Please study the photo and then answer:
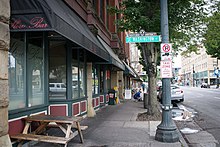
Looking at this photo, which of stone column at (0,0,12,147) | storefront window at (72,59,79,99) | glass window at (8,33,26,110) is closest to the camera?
stone column at (0,0,12,147)

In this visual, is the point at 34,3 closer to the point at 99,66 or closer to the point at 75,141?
the point at 75,141

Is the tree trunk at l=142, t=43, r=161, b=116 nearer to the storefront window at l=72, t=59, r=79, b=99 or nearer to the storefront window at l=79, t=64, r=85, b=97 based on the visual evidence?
the storefront window at l=79, t=64, r=85, b=97

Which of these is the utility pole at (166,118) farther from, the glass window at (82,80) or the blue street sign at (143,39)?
the glass window at (82,80)

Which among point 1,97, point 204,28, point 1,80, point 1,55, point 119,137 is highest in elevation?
point 204,28

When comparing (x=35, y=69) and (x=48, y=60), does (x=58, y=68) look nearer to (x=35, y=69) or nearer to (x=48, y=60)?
(x=48, y=60)

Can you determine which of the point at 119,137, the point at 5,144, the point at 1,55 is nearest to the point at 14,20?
the point at 1,55

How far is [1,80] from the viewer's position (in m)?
3.91

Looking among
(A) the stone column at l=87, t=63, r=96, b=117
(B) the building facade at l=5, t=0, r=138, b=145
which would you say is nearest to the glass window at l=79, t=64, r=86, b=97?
(B) the building facade at l=5, t=0, r=138, b=145

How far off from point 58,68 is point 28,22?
15.4 ft

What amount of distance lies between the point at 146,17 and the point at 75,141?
6392 millimetres

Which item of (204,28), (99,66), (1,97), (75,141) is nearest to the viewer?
(1,97)

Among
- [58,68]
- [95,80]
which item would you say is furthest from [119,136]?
[95,80]

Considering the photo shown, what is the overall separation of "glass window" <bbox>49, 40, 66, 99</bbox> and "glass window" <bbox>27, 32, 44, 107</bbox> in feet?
6.09

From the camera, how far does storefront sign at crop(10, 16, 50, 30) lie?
4809mm
